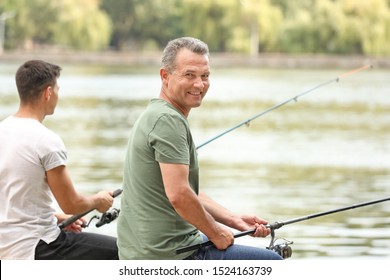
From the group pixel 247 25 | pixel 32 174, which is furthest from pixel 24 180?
pixel 247 25

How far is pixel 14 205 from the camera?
3.44 m

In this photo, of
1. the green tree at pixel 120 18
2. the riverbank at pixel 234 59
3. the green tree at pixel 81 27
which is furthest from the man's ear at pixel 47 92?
the green tree at pixel 120 18

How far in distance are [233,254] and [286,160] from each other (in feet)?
37.2

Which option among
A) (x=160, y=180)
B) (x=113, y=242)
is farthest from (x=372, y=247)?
(x=160, y=180)

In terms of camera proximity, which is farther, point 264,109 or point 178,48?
point 264,109

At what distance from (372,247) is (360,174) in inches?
210

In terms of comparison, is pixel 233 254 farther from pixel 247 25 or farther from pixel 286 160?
pixel 247 25

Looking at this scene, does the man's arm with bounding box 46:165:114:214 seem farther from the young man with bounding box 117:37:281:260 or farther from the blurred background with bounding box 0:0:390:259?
the blurred background with bounding box 0:0:390:259

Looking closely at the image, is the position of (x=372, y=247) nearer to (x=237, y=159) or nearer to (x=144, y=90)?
(x=237, y=159)

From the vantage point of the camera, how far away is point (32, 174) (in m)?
3.42

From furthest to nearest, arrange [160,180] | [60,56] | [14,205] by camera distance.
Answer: [60,56] < [14,205] < [160,180]

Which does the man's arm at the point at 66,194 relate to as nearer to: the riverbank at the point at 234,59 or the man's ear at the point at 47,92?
the man's ear at the point at 47,92

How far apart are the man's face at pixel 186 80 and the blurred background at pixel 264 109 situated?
383 centimetres

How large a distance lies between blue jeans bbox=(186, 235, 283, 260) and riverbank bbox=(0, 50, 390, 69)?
64177mm
